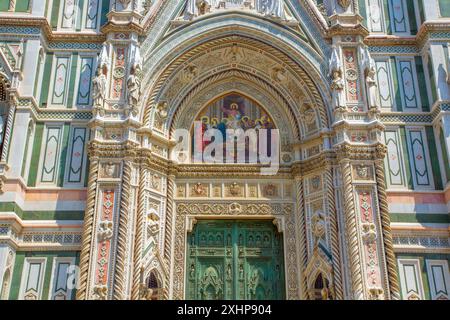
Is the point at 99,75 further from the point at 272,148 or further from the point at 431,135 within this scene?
the point at 431,135

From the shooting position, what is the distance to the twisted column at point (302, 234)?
14.6 m

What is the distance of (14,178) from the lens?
46.4ft

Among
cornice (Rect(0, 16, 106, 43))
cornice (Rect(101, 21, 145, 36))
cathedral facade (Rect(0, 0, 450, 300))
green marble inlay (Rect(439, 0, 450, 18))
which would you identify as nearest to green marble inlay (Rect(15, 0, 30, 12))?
cathedral facade (Rect(0, 0, 450, 300))

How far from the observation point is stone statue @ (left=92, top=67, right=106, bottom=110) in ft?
49.3

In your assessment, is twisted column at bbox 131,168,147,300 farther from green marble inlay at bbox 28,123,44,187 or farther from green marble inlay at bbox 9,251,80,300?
green marble inlay at bbox 28,123,44,187

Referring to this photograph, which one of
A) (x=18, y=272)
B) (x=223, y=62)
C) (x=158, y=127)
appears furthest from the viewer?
(x=223, y=62)

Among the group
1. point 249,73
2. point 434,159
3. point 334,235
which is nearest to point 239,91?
point 249,73

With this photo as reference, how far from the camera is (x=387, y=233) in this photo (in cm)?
1393

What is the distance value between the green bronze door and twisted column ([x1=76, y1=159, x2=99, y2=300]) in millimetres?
2753

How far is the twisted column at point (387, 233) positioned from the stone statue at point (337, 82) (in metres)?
1.91

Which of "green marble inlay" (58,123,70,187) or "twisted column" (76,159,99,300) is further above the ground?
"green marble inlay" (58,123,70,187)

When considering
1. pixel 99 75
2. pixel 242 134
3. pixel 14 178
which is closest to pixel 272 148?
pixel 242 134

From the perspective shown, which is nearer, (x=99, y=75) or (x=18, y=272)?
(x=18, y=272)

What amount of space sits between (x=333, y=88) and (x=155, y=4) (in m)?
5.73
